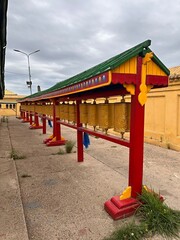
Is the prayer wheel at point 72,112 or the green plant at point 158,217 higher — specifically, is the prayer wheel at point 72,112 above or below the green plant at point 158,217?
above

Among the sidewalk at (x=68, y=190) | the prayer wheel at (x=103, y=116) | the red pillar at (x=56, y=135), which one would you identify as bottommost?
the sidewalk at (x=68, y=190)

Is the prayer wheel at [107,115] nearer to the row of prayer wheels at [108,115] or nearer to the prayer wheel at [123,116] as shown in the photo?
the row of prayer wheels at [108,115]

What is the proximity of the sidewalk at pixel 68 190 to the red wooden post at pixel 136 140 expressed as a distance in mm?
517

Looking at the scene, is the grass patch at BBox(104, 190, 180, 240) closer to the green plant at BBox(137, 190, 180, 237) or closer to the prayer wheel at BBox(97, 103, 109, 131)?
the green plant at BBox(137, 190, 180, 237)

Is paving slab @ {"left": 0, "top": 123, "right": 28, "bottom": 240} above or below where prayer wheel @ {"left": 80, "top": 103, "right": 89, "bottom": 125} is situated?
below

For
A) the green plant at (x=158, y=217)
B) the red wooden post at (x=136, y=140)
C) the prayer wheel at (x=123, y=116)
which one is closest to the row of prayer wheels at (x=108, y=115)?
the prayer wheel at (x=123, y=116)

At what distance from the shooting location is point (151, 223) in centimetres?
229

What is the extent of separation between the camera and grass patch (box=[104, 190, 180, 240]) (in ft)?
6.93

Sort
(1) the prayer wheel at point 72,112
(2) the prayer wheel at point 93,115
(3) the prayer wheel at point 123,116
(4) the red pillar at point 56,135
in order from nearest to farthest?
(3) the prayer wheel at point 123,116 → (2) the prayer wheel at point 93,115 → (1) the prayer wheel at point 72,112 → (4) the red pillar at point 56,135

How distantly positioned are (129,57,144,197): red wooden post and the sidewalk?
1.70 feet

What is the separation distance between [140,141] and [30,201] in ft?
5.96

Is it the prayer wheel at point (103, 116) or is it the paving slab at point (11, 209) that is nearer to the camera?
the paving slab at point (11, 209)

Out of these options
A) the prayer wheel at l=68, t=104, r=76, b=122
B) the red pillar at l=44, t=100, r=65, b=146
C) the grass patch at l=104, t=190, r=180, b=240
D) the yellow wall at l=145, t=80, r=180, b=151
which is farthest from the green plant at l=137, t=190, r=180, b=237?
the red pillar at l=44, t=100, r=65, b=146

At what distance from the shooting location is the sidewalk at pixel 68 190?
226 centimetres
